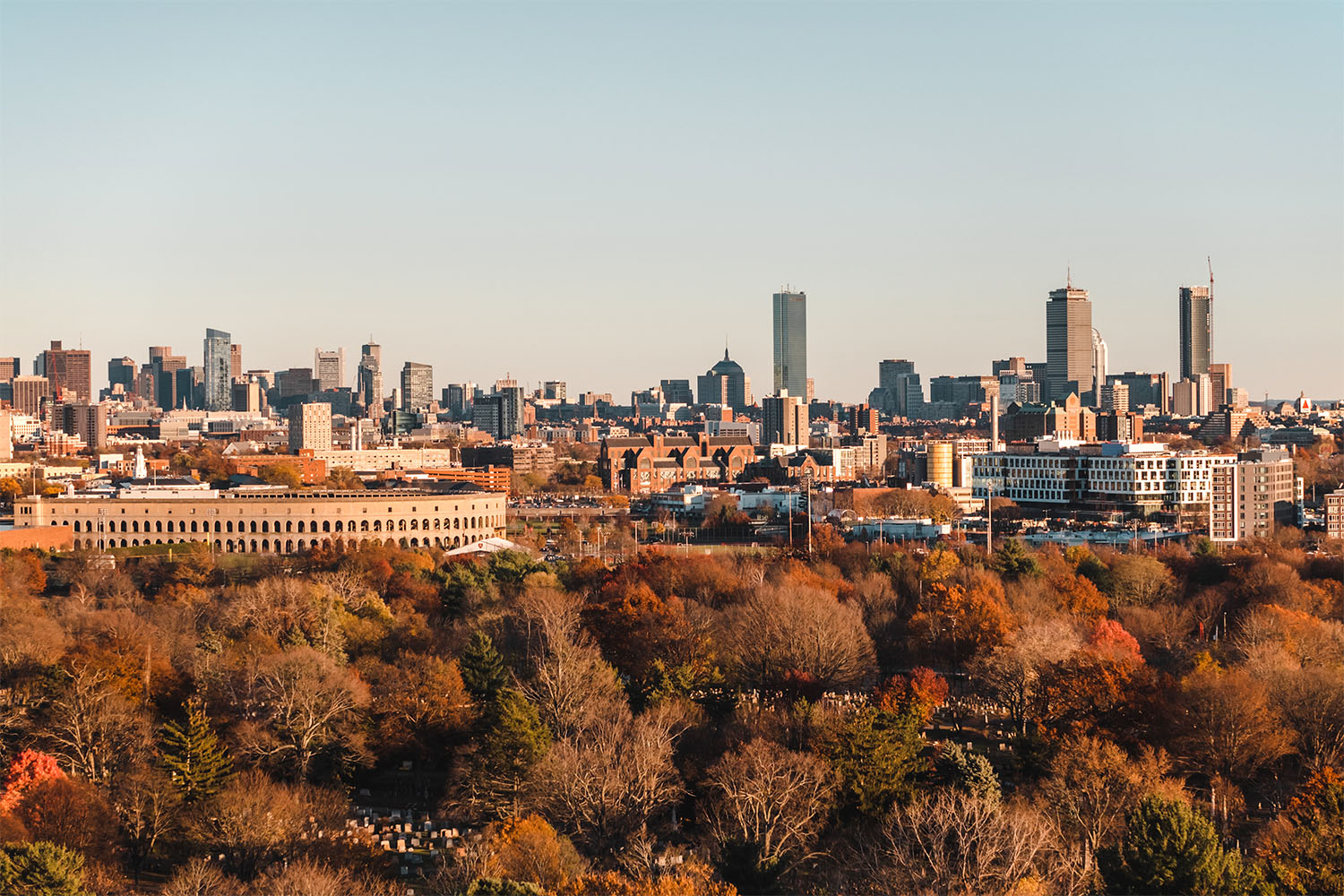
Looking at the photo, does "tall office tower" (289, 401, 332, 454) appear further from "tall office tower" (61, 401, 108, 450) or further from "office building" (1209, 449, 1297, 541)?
"office building" (1209, 449, 1297, 541)

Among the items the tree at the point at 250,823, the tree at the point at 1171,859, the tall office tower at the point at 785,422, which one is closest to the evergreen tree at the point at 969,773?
the tree at the point at 1171,859

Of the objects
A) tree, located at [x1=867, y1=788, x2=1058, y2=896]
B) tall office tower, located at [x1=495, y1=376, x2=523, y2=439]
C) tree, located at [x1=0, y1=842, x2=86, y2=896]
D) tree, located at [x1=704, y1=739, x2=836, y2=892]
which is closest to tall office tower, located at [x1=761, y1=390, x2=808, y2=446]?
tall office tower, located at [x1=495, y1=376, x2=523, y2=439]

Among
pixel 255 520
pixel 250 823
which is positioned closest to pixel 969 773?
pixel 250 823

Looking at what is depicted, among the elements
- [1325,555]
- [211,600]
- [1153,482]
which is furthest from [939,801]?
[1153,482]

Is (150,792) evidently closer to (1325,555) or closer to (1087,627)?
(1087,627)

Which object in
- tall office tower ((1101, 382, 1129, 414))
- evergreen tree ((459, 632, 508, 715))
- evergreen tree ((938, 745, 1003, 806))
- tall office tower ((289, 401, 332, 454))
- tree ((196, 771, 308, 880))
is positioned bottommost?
tree ((196, 771, 308, 880))

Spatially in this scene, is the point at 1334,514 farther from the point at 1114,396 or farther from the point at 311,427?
the point at 1114,396

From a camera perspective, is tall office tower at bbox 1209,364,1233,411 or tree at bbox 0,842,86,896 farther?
tall office tower at bbox 1209,364,1233,411
